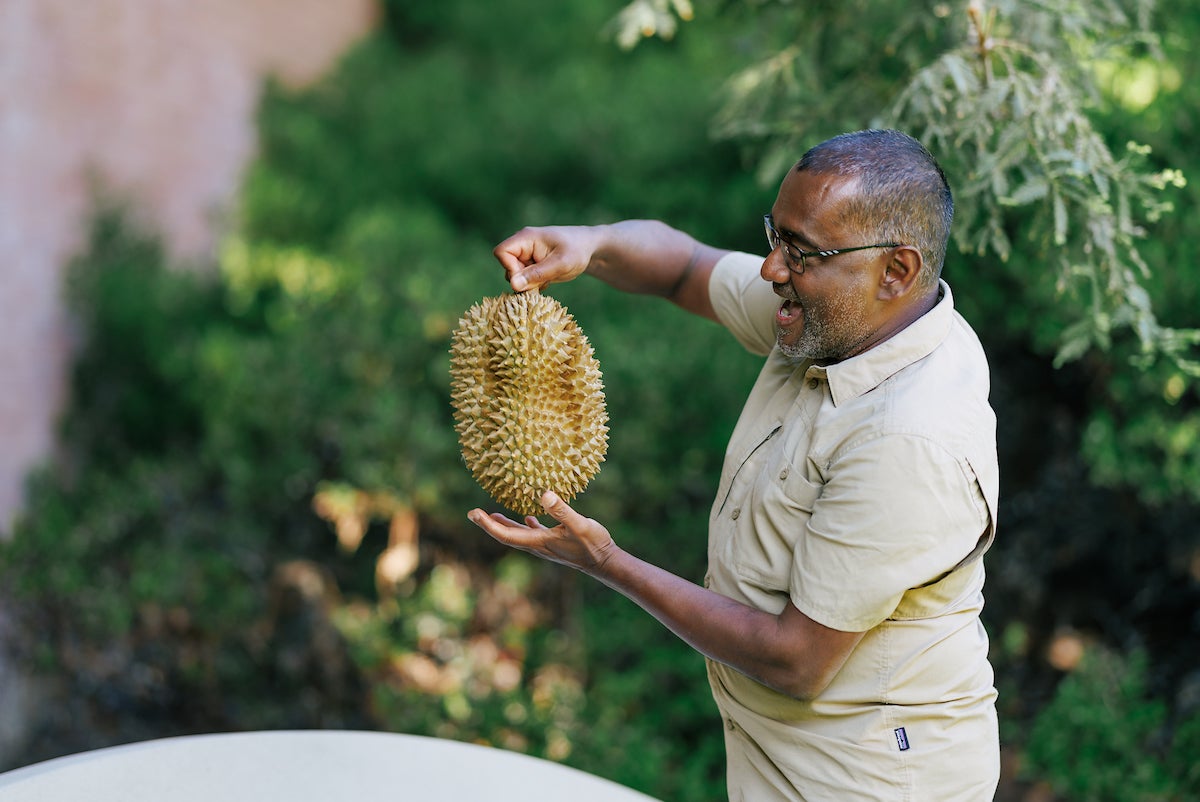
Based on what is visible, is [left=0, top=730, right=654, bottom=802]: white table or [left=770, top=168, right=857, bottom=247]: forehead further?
[left=0, top=730, right=654, bottom=802]: white table

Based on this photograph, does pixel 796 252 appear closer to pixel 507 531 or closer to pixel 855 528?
pixel 855 528

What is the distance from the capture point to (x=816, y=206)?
5.53 feet

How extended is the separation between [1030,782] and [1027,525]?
87 centimetres

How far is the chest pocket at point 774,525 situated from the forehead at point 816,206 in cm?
36

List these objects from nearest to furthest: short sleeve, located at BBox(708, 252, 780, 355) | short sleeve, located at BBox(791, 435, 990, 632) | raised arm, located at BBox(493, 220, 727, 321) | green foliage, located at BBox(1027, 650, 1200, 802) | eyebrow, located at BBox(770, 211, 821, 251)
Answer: short sleeve, located at BBox(791, 435, 990, 632)
eyebrow, located at BBox(770, 211, 821, 251)
raised arm, located at BBox(493, 220, 727, 321)
short sleeve, located at BBox(708, 252, 780, 355)
green foliage, located at BBox(1027, 650, 1200, 802)

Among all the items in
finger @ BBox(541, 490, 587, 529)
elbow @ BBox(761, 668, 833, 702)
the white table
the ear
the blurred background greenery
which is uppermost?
the ear

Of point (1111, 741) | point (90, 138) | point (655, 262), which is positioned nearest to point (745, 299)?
point (655, 262)

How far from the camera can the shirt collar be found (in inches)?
68.9

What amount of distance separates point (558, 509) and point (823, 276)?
21.2 inches

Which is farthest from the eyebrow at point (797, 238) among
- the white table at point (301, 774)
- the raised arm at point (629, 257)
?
the white table at point (301, 774)

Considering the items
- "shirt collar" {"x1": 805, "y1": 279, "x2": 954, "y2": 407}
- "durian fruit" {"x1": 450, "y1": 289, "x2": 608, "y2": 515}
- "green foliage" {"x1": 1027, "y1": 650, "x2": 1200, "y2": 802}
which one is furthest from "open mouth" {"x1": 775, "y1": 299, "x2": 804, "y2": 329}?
"green foliage" {"x1": 1027, "y1": 650, "x2": 1200, "y2": 802}

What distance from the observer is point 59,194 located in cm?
482

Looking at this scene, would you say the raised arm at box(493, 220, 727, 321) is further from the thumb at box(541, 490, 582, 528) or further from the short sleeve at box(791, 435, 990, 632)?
the short sleeve at box(791, 435, 990, 632)

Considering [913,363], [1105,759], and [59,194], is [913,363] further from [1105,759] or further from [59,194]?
[59,194]
